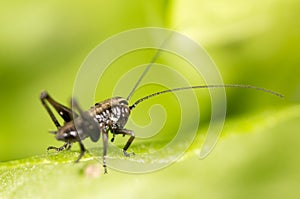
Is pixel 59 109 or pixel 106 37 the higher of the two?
pixel 106 37

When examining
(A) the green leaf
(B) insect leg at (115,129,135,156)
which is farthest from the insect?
(A) the green leaf

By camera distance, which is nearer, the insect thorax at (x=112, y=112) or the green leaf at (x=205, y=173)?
the green leaf at (x=205, y=173)

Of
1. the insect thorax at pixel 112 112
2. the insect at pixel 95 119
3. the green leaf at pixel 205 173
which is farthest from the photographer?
the insect thorax at pixel 112 112

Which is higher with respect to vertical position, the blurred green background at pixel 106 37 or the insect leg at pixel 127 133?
the blurred green background at pixel 106 37

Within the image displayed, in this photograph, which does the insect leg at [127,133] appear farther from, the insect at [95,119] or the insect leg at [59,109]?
the insect leg at [59,109]


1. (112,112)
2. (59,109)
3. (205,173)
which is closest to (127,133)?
(112,112)

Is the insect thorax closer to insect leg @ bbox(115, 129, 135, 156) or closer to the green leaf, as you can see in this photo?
insect leg @ bbox(115, 129, 135, 156)

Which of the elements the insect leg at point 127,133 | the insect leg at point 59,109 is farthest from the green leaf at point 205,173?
the insect leg at point 59,109

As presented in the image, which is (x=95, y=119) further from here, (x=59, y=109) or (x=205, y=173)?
(x=205, y=173)

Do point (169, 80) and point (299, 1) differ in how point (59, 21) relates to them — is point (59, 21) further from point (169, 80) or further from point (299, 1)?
point (299, 1)
